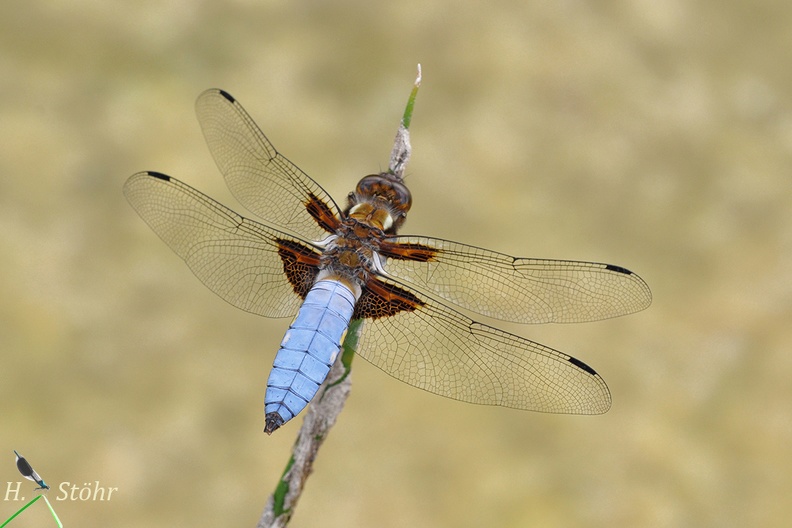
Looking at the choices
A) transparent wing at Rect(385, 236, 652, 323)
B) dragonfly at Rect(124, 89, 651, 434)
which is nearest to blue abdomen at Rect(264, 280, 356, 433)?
dragonfly at Rect(124, 89, 651, 434)

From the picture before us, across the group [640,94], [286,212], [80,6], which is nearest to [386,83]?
[640,94]

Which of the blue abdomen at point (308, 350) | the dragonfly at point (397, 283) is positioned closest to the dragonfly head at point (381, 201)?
the dragonfly at point (397, 283)

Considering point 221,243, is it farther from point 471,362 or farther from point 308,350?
point 471,362

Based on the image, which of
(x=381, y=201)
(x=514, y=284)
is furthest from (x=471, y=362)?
(x=381, y=201)

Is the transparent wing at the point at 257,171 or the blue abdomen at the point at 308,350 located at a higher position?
the transparent wing at the point at 257,171

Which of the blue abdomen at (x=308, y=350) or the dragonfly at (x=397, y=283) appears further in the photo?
the dragonfly at (x=397, y=283)

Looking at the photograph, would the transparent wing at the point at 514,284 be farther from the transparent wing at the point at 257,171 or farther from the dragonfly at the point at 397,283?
the transparent wing at the point at 257,171

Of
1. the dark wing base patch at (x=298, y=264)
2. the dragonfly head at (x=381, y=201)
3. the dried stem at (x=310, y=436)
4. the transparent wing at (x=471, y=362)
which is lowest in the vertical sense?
the dried stem at (x=310, y=436)
